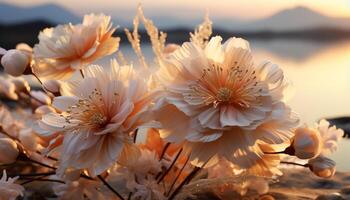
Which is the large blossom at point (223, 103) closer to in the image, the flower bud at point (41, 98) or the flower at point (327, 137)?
the flower at point (327, 137)

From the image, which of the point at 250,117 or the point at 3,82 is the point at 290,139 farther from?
the point at 3,82

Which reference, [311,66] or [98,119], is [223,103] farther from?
[311,66]

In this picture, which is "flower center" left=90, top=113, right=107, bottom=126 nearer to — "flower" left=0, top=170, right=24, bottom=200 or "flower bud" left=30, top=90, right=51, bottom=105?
"flower" left=0, top=170, right=24, bottom=200

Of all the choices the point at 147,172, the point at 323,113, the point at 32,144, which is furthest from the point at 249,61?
the point at 323,113

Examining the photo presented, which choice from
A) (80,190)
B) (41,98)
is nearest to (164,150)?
(80,190)

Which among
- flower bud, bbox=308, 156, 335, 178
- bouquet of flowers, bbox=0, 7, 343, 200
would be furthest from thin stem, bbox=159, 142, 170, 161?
flower bud, bbox=308, 156, 335, 178

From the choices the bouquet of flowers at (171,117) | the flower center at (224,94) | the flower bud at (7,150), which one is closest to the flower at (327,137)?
the bouquet of flowers at (171,117)

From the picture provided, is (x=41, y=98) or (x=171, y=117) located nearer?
(x=171, y=117)
